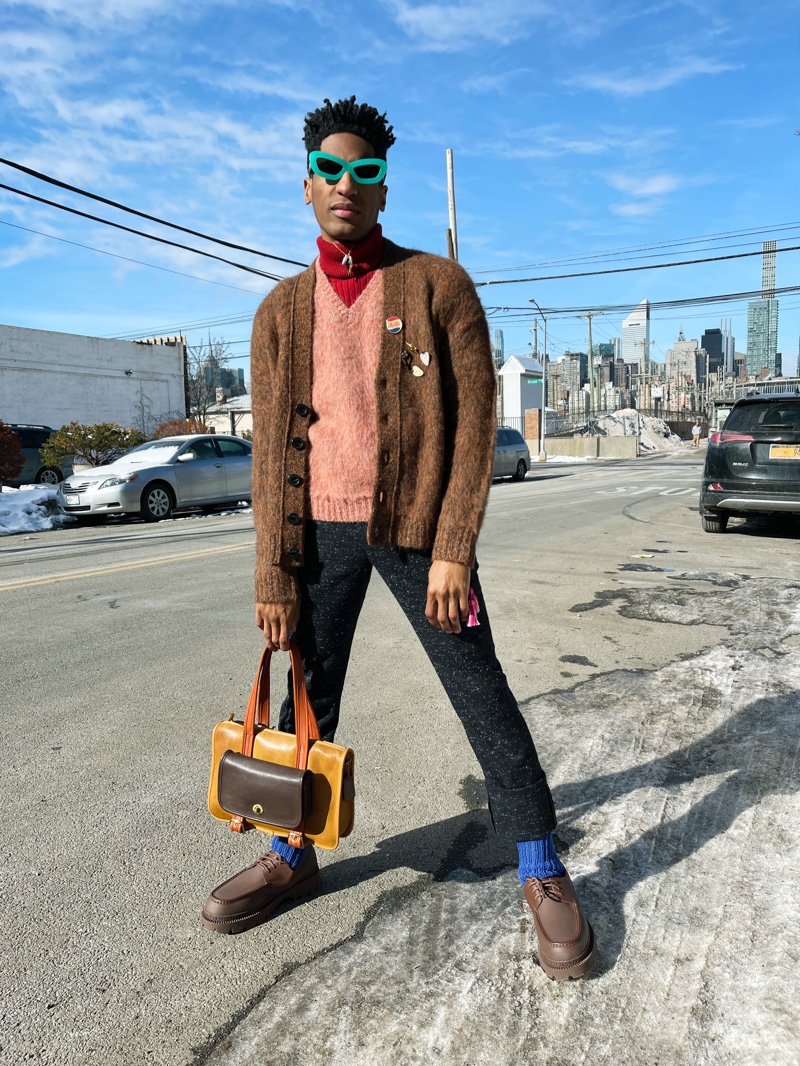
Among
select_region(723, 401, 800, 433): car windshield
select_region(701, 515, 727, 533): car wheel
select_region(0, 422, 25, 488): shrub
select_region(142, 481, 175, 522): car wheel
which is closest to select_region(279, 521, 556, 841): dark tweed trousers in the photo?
select_region(723, 401, 800, 433): car windshield

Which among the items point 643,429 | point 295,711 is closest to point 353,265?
point 295,711

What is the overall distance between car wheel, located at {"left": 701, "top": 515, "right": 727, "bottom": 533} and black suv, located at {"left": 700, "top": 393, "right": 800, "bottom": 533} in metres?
0.35

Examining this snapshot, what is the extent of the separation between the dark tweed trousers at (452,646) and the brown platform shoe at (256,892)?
58 cm

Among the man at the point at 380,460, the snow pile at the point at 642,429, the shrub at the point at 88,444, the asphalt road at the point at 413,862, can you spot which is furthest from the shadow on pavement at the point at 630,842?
the snow pile at the point at 642,429

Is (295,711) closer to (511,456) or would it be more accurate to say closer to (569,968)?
(569,968)

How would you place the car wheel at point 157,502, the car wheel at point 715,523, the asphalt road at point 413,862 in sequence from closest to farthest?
the asphalt road at point 413,862 → the car wheel at point 715,523 → the car wheel at point 157,502

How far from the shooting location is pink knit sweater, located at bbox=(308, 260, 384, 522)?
195cm

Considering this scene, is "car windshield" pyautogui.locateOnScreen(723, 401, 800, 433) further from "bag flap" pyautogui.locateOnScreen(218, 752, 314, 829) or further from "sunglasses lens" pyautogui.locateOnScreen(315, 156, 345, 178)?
"bag flap" pyautogui.locateOnScreen(218, 752, 314, 829)

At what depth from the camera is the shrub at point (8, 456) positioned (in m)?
14.8

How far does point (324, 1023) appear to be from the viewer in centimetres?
174

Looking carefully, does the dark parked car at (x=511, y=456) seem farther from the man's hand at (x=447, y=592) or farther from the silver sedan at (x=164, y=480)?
the man's hand at (x=447, y=592)

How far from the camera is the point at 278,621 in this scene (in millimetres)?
2029

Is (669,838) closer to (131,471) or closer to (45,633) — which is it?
(45,633)

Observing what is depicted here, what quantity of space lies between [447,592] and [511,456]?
67.3 feet
